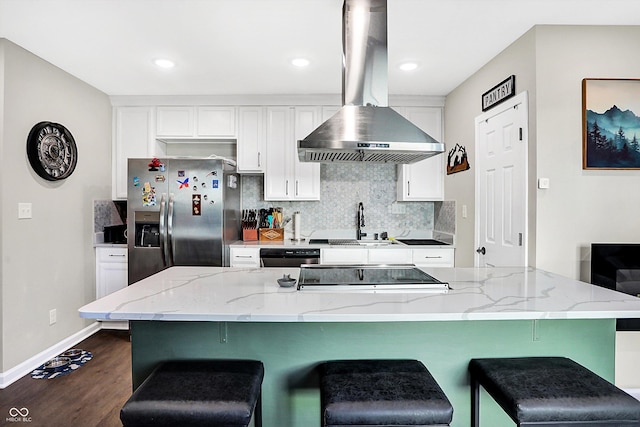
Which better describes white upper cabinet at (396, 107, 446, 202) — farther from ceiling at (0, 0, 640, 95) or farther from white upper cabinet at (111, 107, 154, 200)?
white upper cabinet at (111, 107, 154, 200)

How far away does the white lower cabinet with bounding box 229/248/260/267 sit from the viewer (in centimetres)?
367

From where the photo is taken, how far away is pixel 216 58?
9.72 feet

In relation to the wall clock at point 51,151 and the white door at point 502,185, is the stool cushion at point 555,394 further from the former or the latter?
the wall clock at point 51,151

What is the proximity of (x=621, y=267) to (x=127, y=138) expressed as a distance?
447 centimetres

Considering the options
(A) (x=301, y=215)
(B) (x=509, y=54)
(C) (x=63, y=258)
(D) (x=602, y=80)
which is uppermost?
(B) (x=509, y=54)

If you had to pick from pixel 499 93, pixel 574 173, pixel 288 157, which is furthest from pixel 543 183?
pixel 288 157

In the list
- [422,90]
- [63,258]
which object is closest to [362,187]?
[422,90]

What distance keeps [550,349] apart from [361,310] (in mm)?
993

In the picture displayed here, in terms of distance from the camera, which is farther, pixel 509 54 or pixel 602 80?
pixel 509 54

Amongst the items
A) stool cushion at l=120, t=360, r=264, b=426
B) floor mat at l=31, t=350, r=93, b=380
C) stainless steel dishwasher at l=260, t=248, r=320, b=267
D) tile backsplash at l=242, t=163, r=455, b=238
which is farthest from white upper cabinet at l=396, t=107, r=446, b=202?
floor mat at l=31, t=350, r=93, b=380

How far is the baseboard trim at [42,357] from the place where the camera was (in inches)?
104

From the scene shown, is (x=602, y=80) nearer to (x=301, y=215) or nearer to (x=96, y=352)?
(x=301, y=215)

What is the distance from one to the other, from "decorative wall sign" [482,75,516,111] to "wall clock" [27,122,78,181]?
144 inches

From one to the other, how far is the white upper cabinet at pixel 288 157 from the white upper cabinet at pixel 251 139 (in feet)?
0.22
